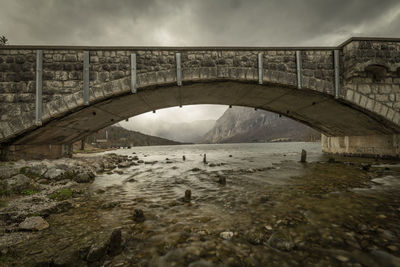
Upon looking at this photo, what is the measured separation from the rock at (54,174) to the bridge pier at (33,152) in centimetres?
340

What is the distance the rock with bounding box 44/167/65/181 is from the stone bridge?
250 centimetres

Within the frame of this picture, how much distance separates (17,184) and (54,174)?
2250 millimetres

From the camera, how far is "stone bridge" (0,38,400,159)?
869 centimetres

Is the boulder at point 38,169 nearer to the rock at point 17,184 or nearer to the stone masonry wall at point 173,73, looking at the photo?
the rock at point 17,184

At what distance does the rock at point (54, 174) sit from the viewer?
27.7 feet

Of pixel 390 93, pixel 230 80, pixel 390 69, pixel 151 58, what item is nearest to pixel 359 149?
pixel 390 93

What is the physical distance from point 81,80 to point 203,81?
6.69m

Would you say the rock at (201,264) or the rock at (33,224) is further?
the rock at (33,224)

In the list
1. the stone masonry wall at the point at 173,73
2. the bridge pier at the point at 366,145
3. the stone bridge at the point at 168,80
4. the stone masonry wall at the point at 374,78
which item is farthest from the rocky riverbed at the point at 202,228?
the bridge pier at the point at 366,145

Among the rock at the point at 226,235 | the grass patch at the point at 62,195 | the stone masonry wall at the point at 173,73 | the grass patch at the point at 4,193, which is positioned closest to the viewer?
the rock at the point at 226,235

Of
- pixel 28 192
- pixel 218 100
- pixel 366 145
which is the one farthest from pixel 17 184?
pixel 366 145

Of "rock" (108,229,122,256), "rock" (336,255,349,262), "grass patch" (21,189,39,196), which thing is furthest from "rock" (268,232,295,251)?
"grass patch" (21,189,39,196)

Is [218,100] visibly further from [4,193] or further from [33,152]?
[33,152]

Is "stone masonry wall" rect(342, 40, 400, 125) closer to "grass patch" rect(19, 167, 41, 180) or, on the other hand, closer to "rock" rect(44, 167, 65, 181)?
"rock" rect(44, 167, 65, 181)
